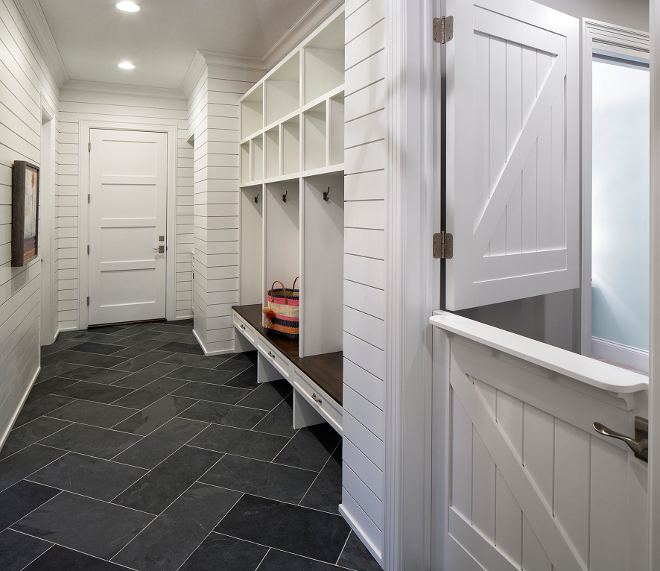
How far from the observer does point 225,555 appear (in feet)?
5.65

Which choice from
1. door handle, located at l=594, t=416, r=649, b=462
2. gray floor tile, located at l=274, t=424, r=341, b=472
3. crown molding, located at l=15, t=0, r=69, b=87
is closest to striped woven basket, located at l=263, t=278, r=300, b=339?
gray floor tile, located at l=274, t=424, r=341, b=472

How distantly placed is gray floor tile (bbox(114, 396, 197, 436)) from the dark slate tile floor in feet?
0.04

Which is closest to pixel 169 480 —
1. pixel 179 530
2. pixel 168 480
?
pixel 168 480

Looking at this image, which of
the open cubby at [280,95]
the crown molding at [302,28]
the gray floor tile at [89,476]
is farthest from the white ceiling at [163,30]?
the gray floor tile at [89,476]

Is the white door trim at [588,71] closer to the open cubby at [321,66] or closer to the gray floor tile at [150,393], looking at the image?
the open cubby at [321,66]

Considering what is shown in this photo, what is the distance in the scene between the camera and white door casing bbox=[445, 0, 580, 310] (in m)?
1.51

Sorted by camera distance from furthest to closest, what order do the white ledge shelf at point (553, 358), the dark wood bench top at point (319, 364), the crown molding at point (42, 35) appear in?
the crown molding at point (42, 35) → the dark wood bench top at point (319, 364) → the white ledge shelf at point (553, 358)

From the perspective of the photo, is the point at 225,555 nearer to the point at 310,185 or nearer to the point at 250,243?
the point at 310,185

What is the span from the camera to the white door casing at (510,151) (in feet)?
4.95

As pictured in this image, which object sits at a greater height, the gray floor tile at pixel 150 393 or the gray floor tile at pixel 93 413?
the gray floor tile at pixel 150 393

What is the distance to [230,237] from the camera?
4223 millimetres

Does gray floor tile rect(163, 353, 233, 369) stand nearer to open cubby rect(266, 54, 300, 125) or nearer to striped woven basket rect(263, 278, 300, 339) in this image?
striped woven basket rect(263, 278, 300, 339)

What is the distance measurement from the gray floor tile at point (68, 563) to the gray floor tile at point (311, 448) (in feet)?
3.01

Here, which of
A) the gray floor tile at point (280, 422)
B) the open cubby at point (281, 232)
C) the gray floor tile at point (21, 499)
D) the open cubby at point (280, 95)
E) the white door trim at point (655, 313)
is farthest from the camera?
the open cubby at point (281, 232)
